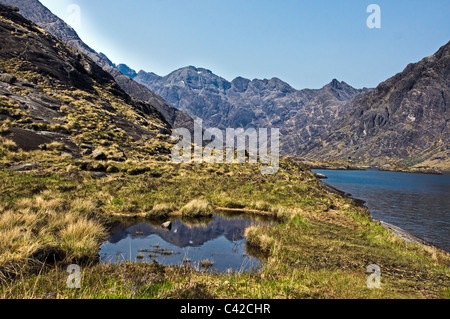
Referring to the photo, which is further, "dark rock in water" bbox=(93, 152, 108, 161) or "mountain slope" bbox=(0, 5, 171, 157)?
"mountain slope" bbox=(0, 5, 171, 157)

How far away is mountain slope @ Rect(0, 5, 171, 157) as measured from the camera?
137 ft

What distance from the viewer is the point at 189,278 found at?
935 centimetres

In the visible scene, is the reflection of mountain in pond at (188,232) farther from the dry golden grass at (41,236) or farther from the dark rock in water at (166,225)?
the dry golden grass at (41,236)

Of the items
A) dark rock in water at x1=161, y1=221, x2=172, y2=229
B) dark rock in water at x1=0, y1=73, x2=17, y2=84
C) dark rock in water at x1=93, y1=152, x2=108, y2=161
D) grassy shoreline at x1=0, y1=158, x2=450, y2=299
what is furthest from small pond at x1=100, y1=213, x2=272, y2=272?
dark rock in water at x1=0, y1=73, x2=17, y2=84

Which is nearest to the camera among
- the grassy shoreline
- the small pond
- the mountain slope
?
the grassy shoreline

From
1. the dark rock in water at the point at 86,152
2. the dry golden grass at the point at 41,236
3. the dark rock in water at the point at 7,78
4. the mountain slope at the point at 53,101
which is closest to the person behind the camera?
the dry golden grass at the point at 41,236

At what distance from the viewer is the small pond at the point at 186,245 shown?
13.5 meters

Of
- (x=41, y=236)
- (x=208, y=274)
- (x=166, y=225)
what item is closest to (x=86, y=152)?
(x=166, y=225)

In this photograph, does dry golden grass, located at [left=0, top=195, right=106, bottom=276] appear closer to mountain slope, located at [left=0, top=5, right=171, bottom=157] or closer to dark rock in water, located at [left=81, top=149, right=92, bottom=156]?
dark rock in water, located at [left=81, top=149, right=92, bottom=156]

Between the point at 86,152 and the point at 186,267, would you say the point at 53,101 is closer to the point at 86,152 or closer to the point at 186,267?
the point at 86,152

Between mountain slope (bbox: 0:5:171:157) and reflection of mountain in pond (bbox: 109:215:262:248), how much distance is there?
26.6 metres

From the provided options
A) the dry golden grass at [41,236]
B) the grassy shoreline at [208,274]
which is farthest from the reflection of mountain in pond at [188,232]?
the dry golden grass at [41,236]

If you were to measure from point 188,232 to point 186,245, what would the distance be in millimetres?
2953
